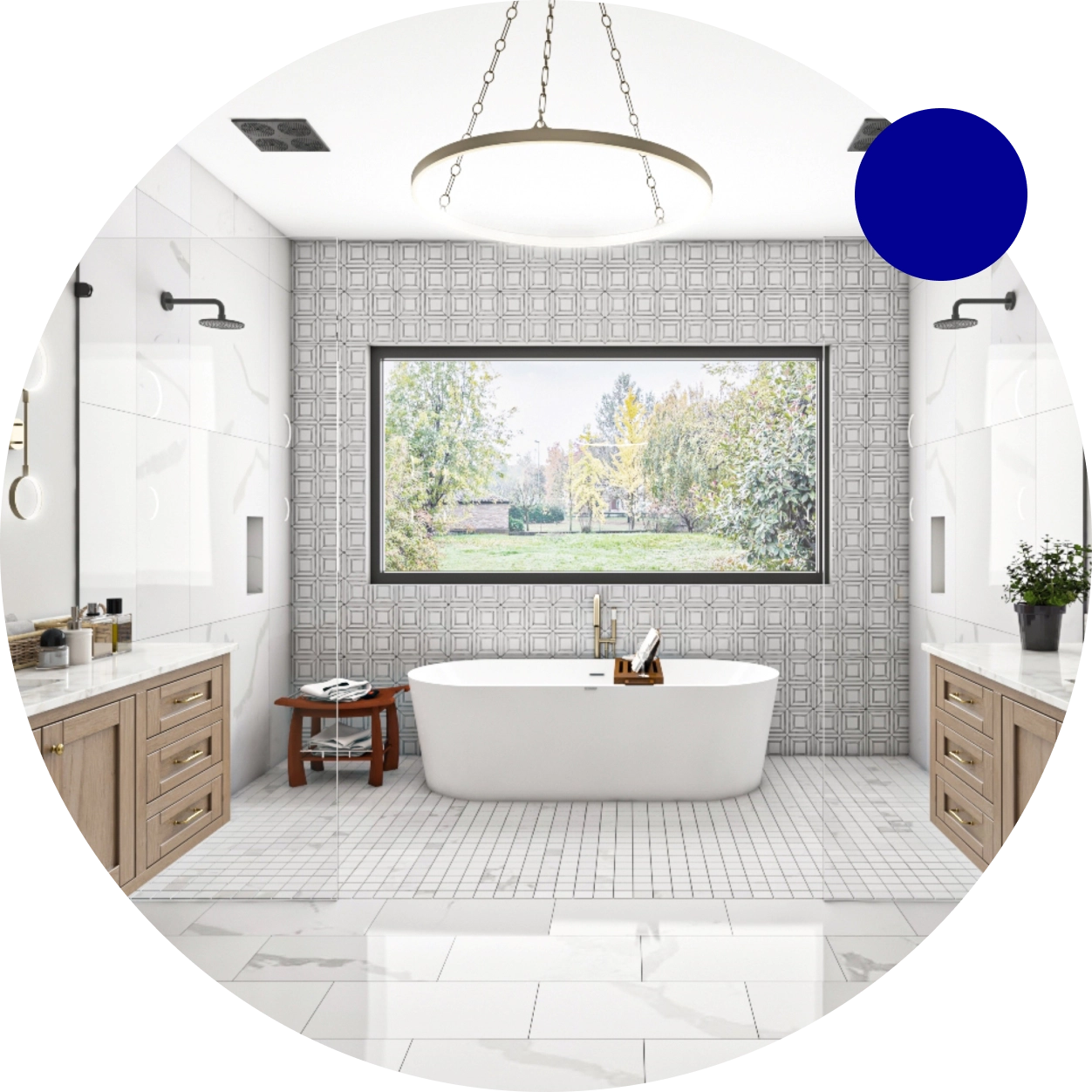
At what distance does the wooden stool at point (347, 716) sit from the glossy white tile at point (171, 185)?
1487 mm

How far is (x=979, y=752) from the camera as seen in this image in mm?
1972

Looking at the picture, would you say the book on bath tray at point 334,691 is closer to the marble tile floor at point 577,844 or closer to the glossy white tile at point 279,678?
the glossy white tile at point 279,678

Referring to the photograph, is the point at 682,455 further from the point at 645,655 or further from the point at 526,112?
the point at 645,655

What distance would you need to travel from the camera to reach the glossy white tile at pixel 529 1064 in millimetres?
1799

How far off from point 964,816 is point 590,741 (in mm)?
2006

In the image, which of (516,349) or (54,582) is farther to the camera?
(516,349)

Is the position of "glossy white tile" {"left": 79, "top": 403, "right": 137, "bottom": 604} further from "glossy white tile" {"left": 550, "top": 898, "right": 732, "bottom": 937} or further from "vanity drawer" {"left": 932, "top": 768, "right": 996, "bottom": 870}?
"vanity drawer" {"left": 932, "top": 768, "right": 996, "bottom": 870}

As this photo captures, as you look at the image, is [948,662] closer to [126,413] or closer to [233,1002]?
[233,1002]

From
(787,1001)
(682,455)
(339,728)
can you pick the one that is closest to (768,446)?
(682,455)

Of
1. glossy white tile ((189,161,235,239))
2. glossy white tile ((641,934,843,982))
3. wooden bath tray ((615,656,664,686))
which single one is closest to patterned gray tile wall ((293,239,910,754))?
wooden bath tray ((615,656,664,686))

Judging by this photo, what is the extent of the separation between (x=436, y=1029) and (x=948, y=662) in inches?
61.8

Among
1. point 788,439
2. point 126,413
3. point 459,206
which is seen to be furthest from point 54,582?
point 788,439

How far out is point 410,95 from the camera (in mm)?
2967

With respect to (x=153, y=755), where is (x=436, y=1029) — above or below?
below
